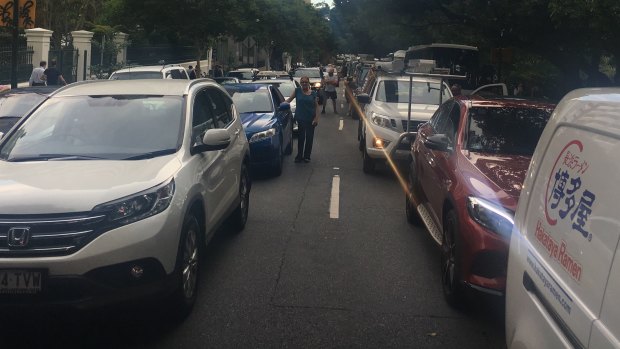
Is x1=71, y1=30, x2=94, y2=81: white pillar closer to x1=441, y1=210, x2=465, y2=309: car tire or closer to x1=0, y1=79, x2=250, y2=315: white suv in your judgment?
x1=0, y1=79, x2=250, y2=315: white suv

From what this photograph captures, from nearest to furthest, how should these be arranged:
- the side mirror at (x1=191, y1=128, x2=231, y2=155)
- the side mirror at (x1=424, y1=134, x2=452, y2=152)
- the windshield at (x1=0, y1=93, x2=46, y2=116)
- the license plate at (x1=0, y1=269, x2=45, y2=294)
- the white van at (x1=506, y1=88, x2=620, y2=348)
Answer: the white van at (x1=506, y1=88, x2=620, y2=348)
the license plate at (x1=0, y1=269, x2=45, y2=294)
the side mirror at (x1=191, y1=128, x2=231, y2=155)
the side mirror at (x1=424, y1=134, x2=452, y2=152)
the windshield at (x1=0, y1=93, x2=46, y2=116)

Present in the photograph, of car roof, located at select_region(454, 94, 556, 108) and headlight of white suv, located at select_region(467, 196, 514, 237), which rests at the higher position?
car roof, located at select_region(454, 94, 556, 108)

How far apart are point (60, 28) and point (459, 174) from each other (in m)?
38.6

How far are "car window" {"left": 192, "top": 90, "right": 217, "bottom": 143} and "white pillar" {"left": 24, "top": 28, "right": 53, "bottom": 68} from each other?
65.9 feet

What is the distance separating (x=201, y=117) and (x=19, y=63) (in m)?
19.3

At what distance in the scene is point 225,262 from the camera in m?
6.40

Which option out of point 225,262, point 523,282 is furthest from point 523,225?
point 225,262

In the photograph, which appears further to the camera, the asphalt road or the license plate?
the asphalt road

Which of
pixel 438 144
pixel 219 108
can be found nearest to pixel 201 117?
pixel 219 108

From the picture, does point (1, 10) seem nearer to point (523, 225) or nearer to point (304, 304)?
point (304, 304)

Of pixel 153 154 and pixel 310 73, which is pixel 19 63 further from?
pixel 153 154

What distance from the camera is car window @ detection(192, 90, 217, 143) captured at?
5.82m

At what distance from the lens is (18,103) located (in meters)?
10.1

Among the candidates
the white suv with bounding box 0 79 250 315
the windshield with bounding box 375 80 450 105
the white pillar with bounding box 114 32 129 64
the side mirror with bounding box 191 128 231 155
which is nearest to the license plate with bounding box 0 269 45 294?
the white suv with bounding box 0 79 250 315
